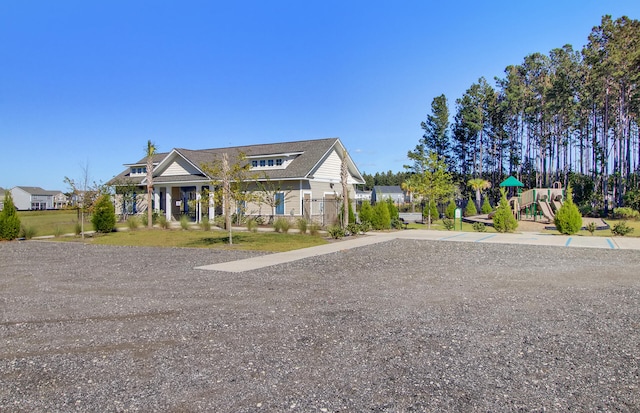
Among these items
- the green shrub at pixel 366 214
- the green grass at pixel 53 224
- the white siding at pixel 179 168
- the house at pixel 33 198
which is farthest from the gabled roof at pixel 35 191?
the green shrub at pixel 366 214

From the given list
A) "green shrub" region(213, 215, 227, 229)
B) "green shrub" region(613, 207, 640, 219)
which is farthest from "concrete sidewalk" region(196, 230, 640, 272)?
"green shrub" region(613, 207, 640, 219)

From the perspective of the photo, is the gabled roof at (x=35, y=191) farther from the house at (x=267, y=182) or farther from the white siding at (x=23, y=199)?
the house at (x=267, y=182)

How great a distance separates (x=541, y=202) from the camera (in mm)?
27422

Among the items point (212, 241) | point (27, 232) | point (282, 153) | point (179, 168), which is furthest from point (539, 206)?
point (27, 232)

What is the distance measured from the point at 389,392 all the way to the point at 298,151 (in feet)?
82.6

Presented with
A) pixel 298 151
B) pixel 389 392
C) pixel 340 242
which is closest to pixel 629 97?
pixel 298 151

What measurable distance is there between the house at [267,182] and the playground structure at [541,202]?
11024 millimetres

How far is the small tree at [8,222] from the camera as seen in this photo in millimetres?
19672

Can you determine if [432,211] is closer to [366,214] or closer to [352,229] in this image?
[366,214]

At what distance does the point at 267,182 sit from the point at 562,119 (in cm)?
3189

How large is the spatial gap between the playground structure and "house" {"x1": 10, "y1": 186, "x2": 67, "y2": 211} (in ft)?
293

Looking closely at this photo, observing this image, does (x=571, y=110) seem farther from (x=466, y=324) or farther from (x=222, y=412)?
(x=222, y=412)

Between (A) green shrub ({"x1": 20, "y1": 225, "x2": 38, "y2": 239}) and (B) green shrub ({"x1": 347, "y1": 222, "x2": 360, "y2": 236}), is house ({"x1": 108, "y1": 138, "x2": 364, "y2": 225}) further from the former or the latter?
(A) green shrub ({"x1": 20, "y1": 225, "x2": 38, "y2": 239})

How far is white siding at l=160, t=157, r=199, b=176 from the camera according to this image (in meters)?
28.8
